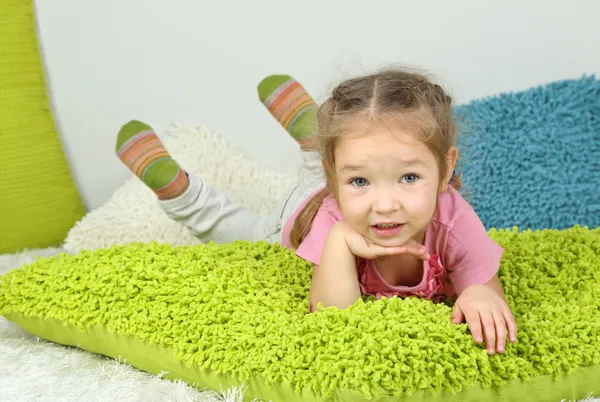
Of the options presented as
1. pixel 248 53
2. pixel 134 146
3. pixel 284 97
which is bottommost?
pixel 134 146

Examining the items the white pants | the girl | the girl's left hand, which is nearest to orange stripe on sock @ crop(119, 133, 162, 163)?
the white pants

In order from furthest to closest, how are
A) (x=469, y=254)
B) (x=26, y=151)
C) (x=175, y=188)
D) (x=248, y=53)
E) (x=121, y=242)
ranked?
(x=248, y=53), (x=26, y=151), (x=121, y=242), (x=175, y=188), (x=469, y=254)

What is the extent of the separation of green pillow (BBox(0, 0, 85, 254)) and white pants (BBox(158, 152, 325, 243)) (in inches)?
18.2

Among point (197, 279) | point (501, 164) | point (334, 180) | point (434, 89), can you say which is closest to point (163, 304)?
point (197, 279)

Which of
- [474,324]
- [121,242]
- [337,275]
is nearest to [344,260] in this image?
[337,275]

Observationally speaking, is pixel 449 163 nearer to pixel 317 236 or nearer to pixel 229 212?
pixel 317 236

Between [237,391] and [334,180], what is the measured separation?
0.35 m

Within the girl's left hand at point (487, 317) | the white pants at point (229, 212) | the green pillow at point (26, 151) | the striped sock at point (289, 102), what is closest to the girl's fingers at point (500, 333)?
the girl's left hand at point (487, 317)

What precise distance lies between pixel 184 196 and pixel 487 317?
2.60ft

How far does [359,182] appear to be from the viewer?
1.14m

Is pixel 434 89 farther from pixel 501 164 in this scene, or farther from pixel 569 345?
pixel 501 164

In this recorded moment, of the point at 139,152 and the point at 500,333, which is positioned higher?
the point at 139,152

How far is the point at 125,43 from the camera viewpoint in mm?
2113

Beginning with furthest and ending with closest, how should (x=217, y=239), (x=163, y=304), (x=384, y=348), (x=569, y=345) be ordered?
(x=217, y=239)
(x=163, y=304)
(x=569, y=345)
(x=384, y=348)
